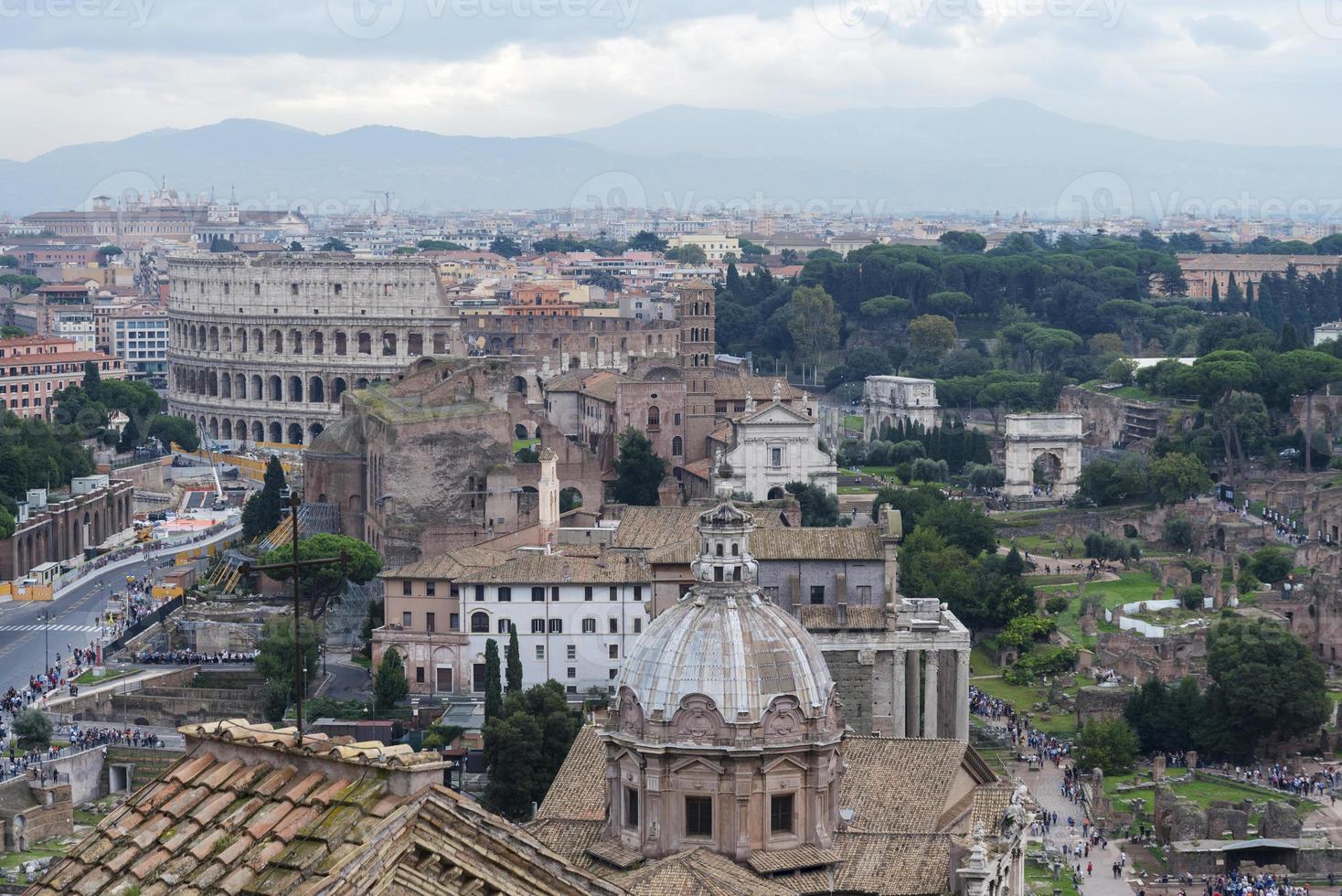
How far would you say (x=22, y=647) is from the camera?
46344 millimetres

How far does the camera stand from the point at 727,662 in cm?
2183

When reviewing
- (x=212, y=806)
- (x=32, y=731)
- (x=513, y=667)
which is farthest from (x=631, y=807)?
(x=32, y=731)

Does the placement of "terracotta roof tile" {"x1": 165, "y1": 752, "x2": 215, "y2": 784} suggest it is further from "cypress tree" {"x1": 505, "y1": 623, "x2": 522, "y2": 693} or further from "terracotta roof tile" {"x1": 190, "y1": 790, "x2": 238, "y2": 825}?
"cypress tree" {"x1": 505, "y1": 623, "x2": 522, "y2": 693}

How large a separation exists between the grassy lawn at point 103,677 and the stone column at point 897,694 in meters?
15.5

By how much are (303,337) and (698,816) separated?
7523 centimetres

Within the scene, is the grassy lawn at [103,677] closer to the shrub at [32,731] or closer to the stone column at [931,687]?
the shrub at [32,731]

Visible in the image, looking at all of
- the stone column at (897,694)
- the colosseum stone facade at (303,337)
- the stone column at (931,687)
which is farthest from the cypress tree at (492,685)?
the colosseum stone facade at (303,337)

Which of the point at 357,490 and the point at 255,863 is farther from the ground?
the point at 255,863

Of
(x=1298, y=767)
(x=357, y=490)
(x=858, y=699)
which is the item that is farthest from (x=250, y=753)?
(x=357, y=490)

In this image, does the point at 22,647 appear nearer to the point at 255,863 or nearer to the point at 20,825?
the point at 20,825

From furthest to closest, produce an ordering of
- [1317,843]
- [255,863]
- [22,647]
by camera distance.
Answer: [22,647]
[1317,843]
[255,863]

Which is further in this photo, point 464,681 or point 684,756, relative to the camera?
point 464,681

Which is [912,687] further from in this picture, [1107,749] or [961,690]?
[1107,749]

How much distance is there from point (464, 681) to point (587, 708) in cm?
602
